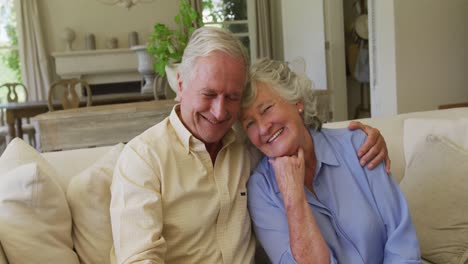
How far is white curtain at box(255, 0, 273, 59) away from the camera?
23.0ft

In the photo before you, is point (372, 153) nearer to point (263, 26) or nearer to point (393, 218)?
point (393, 218)

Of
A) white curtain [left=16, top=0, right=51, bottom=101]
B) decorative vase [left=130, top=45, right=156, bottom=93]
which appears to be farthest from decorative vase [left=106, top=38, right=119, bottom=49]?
decorative vase [left=130, top=45, right=156, bottom=93]

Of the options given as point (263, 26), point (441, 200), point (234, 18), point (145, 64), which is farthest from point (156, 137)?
point (234, 18)

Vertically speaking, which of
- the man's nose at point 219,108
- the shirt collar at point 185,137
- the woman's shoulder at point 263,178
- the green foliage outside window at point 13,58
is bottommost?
the woman's shoulder at point 263,178

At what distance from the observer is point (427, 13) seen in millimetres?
3902

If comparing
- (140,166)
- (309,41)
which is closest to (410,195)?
(140,166)

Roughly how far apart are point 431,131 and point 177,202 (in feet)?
3.54

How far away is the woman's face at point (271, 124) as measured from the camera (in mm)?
1327

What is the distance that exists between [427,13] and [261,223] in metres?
3.27

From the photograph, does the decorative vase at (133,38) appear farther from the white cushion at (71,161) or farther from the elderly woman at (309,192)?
the elderly woman at (309,192)

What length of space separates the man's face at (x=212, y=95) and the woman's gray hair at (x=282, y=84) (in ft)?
0.23

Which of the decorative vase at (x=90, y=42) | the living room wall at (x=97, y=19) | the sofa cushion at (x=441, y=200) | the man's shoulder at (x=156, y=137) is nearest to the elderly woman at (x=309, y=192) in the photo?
the man's shoulder at (x=156, y=137)

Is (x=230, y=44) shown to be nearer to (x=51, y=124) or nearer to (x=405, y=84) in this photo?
(x=51, y=124)

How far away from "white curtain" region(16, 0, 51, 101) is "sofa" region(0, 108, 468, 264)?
18.7ft
